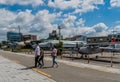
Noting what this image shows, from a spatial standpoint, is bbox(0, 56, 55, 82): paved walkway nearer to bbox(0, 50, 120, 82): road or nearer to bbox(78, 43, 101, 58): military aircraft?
bbox(0, 50, 120, 82): road

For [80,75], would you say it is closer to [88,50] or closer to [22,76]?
[22,76]

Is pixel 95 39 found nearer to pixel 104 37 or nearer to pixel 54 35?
pixel 104 37

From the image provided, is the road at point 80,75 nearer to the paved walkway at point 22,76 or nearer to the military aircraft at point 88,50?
the paved walkway at point 22,76

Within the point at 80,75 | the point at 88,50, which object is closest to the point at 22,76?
the point at 80,75

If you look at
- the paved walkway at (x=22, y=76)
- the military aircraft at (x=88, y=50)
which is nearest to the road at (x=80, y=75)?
the paved walkway at (x=22, y=76)

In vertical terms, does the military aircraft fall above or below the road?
above

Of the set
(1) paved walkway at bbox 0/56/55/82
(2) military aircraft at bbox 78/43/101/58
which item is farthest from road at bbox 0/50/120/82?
(2) military aircraft at bbox 78/43/101/58

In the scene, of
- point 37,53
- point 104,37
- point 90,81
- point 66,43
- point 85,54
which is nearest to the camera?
point 90,81

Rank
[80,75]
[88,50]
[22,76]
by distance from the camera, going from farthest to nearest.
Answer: [88,50] → [80,75] → [22,76]

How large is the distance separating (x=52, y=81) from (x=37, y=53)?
322 inches

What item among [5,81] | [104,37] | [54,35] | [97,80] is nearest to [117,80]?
[97,80]

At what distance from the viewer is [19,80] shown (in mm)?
14000

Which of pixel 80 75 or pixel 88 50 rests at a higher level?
pixel 88 50

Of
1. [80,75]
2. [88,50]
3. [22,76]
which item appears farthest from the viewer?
[88,50]
